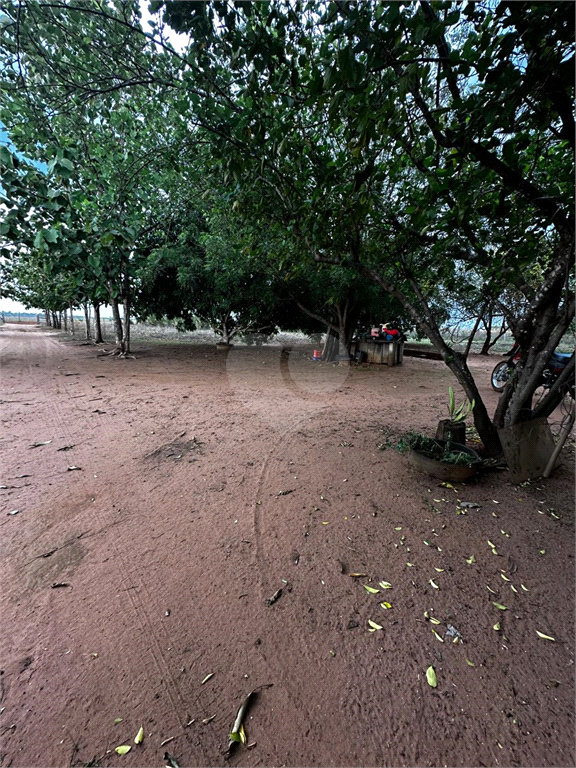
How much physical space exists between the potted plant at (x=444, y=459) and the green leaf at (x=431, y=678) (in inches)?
68.0

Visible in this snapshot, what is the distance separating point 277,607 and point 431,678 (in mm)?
702

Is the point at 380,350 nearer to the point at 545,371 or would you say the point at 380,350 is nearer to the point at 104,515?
the point at 545,371

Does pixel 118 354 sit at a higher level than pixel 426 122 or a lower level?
lower

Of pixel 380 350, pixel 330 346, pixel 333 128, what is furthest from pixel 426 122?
pixel 330 346

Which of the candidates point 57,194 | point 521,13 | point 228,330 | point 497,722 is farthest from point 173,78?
point 228,330

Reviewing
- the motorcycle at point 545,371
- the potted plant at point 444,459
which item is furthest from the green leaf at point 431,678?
the motorcycle at point 545,371

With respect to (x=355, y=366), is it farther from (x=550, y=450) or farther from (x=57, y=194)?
(x=57, y=194)

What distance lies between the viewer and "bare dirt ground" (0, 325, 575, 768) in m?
1.14

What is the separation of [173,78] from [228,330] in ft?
36.2

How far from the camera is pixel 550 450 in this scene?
3004mm

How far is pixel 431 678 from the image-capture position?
4.33 ft

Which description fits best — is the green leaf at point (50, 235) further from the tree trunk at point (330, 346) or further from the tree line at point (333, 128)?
the tree trunk at point (330, 346)

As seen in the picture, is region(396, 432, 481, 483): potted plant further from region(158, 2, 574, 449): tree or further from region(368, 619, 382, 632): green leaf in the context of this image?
region(368, 619, 382, 632): green leaf

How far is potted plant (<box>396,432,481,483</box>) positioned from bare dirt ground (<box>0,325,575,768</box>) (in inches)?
5.2
